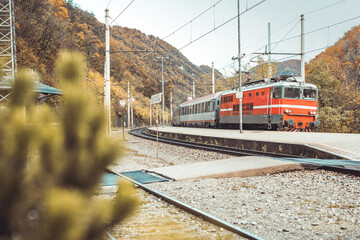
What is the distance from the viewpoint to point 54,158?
1.00m

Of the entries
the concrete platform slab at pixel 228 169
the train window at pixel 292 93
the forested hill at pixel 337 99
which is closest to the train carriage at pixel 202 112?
the forested hill at pixel 337 99

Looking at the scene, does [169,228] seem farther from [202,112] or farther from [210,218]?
[202,112]

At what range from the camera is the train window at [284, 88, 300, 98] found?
73.1 feet

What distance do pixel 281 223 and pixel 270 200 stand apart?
4.33 ft

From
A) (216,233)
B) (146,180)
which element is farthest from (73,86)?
(146,180)

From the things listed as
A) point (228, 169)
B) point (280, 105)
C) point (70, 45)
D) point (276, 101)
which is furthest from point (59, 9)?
point (228, 169)

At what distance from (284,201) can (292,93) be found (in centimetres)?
1811

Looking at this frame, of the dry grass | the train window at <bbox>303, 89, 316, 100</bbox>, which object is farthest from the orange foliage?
the dry grass

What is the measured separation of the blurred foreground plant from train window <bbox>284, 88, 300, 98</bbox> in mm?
22429

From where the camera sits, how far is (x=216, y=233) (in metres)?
4.02

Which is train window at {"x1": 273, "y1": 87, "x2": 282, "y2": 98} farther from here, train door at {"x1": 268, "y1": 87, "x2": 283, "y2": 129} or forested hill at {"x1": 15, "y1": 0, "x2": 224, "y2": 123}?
forested hill at {"x1": 15, "y1": 0, "x2": 224, "y2": 123}

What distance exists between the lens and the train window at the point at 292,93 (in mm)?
22295

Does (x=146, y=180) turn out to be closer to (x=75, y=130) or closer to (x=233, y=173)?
(x=233, y=173)

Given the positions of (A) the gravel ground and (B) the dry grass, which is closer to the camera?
(B) the dry grass
